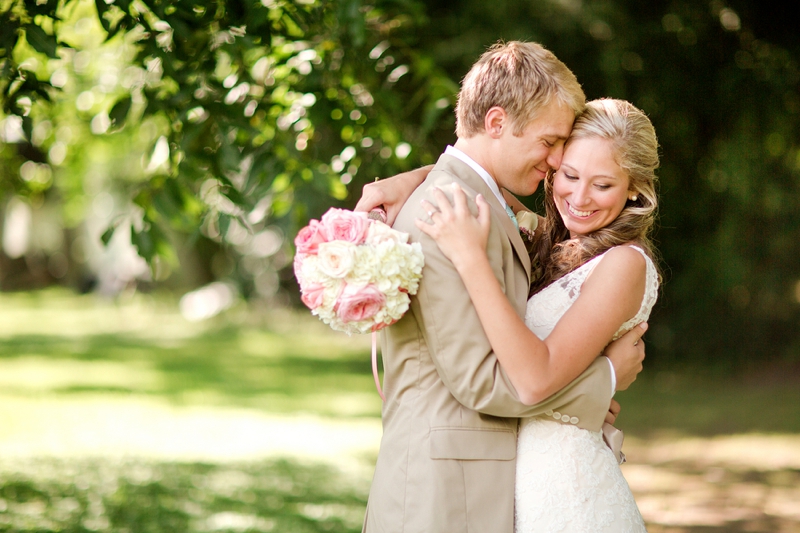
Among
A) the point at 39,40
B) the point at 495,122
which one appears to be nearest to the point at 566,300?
the point at 495,122

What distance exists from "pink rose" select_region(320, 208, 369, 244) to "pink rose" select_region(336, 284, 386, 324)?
0.14 metres

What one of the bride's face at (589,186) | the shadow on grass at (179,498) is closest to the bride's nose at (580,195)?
the bride's face at (589,186)

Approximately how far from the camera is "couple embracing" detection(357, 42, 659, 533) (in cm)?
215

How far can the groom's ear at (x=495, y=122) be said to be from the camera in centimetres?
231

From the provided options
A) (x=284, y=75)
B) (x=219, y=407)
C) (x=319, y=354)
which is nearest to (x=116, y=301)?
(x=319, y=354)

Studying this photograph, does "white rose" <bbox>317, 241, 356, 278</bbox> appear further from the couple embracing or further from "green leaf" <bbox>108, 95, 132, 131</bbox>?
"green leaf" <bbox>108, 95, 132, 131</bbox>

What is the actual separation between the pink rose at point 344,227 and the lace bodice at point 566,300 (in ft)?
2.25

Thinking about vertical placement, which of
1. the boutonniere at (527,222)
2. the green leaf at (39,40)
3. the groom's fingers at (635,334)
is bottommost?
the groom's fingers at (635,334)

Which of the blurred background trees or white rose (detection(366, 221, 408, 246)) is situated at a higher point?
the blurred background trees

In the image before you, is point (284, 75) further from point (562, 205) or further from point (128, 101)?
point (562, 205)

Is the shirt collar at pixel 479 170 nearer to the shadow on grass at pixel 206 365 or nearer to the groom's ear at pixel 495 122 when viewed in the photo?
the groom's ear at pixel 495 122

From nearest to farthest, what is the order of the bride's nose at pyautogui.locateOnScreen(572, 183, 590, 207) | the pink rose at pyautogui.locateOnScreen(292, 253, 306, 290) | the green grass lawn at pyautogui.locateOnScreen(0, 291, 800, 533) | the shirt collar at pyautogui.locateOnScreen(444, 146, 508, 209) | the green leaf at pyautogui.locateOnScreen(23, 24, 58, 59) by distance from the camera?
1. the pink rose at pyautogui.locateOnScreen(292, 253, 306, 290)
2. the shirt collar at pyautogui.locateOnScreen(444, 146, 508, 209)
3. the bride's nose at pyautogui.locateOnScreen(572, 183, 590, 207)
4. the green leaf at pyautogui.locateOnScreen(23, 24, 58, 59)
5. the green grass lawn at pyautogui.locateOnScreen(0, 291, 800, 533)

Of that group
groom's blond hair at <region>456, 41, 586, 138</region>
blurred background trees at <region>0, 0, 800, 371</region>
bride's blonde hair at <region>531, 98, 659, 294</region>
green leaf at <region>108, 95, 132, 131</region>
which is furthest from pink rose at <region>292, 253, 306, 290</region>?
green leaf at <region>108, 95, 132, 131</region>

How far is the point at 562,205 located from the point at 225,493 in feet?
16.2
